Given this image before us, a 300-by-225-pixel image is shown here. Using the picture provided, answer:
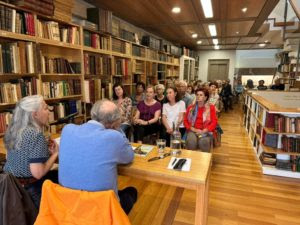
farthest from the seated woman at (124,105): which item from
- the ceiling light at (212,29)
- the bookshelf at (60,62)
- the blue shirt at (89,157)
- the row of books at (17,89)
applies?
the ceiling light at (212,29)

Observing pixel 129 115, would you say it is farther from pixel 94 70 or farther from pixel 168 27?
pixel 168 27

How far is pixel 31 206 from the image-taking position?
1.38 m

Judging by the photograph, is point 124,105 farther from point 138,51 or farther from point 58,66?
point 138,51

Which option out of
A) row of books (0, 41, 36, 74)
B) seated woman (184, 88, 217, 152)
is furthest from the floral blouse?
row of books (0, 41, 36, 74)

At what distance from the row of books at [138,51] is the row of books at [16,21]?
268 centimetres

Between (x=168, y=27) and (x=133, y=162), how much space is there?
16.3ft

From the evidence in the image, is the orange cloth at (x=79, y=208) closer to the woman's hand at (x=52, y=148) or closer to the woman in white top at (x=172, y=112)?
the woman's hand at (x=52, y=148)

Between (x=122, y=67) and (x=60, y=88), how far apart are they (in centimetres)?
165

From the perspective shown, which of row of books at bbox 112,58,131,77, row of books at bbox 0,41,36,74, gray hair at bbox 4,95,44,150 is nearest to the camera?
gray hair at bbox 4,95,44,150

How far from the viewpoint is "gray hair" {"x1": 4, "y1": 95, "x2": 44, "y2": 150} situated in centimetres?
143

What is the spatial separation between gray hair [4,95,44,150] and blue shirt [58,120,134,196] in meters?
0.38

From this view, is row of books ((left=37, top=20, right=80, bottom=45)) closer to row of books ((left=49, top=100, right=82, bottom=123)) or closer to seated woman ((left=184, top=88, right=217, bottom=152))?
row of books ((left=49, top=100, right=82, bottom=123))

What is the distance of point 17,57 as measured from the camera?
2299mm

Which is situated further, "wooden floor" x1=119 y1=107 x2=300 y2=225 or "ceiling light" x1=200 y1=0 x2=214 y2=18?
"ceiling light" x1=200 y1=0 x2=214 y2=18
